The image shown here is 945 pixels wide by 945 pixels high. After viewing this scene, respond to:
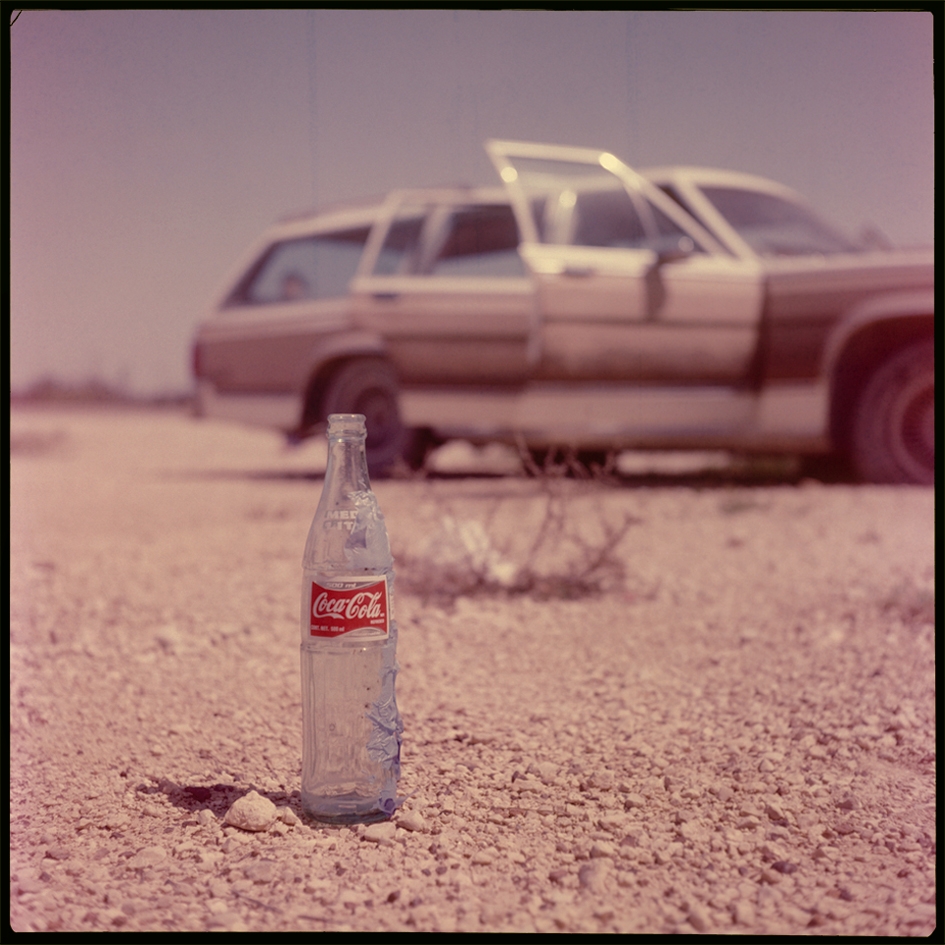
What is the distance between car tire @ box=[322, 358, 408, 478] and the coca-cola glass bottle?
195 inches

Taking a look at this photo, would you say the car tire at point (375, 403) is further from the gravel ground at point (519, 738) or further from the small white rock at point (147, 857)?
the small white rock at point (147, 857)

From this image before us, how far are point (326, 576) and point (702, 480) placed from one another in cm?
581

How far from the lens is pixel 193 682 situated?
115 inches

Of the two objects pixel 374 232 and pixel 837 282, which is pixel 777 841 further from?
pixel 374 232

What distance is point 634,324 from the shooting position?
6.01 meters

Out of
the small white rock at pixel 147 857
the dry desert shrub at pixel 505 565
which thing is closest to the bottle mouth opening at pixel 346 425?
the small white rock at pixel 147 857

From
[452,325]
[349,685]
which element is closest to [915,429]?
[452,325]

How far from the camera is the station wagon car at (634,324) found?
18.4ft

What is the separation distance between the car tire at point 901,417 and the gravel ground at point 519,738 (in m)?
0.56

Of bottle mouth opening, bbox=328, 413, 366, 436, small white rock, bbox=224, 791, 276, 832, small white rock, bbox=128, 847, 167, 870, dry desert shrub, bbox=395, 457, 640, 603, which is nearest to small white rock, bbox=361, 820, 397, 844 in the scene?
small white rock, bbox=224, 791, 276, 832

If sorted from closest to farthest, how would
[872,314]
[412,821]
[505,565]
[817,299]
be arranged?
[412,821] → [505,565] → [872,314] → [817,299]

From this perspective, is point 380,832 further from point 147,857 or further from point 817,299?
point 817,299

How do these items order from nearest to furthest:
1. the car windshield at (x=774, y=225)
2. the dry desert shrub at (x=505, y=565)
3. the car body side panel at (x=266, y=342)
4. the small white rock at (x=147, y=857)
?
1. the small white rock at (x=147, y=857)
2. the dry desert shrub at (x=505, y=565)
3. the car windshield at (x=774, y=225)
4. the car body side panel at (x=266, y=342)

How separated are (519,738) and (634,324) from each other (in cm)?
399
